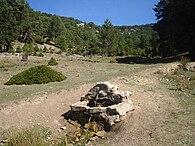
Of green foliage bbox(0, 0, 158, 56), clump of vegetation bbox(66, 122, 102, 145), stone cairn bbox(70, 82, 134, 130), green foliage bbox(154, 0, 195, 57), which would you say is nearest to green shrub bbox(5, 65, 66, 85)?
stone cairn bbox(70, 82, 134, 130)

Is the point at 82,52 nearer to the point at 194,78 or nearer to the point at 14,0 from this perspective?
the point at 14,0

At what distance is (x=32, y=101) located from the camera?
11.5 m

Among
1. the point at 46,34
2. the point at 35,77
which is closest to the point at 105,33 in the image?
the point at 46,34

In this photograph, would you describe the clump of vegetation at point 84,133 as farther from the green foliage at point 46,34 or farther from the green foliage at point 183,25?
the green foliage at point 46,34

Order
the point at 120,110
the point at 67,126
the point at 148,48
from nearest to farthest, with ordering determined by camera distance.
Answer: the point at 120,110
the point at 67,126
the point at 148,48

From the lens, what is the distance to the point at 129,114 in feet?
30.7

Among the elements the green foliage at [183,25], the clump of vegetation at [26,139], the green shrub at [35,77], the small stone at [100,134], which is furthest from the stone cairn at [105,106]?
the green foliage at [183,25]

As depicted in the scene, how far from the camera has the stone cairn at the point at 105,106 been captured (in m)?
9.04

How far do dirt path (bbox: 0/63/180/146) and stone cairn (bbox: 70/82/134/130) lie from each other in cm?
30

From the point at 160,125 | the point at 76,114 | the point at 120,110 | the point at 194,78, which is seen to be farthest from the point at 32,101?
the point at 194,78

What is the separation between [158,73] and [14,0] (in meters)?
63.7

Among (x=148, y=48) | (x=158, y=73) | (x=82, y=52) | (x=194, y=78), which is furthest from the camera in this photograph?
(x=148, y=48)

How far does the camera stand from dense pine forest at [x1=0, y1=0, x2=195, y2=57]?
32.4 metres

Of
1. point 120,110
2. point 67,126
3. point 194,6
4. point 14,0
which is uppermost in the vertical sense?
point 14,0
